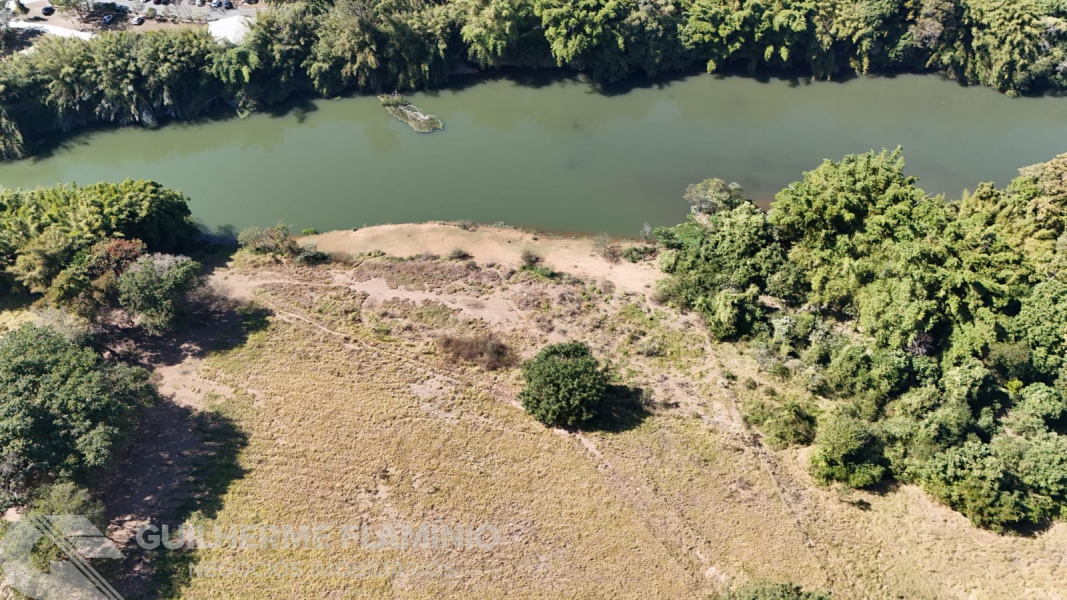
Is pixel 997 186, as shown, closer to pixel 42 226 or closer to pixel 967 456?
pixel 967 456

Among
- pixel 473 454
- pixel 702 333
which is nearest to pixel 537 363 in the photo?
pixel 473 454

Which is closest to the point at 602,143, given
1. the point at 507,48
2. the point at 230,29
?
the point at 507,48

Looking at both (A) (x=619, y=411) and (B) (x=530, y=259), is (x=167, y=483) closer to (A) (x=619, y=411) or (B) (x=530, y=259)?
(A) (x=619, y=411)

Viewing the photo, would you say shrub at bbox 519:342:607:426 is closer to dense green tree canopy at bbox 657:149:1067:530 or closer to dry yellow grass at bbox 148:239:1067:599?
dry yellow grass at bbox 148:239:1067:599

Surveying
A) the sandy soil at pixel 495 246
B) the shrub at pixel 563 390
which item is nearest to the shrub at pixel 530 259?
the sandy soil at pixel 495 246

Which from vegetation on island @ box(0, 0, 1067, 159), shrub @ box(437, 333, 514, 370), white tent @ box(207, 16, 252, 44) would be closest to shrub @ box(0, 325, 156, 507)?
shrub @ box(437, 333, 514, 370)

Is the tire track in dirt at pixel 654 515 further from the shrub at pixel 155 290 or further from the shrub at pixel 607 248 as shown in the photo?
the shrub at pixel 155 290

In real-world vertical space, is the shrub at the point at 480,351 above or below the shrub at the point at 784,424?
above

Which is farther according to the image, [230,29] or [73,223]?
[230,29]
